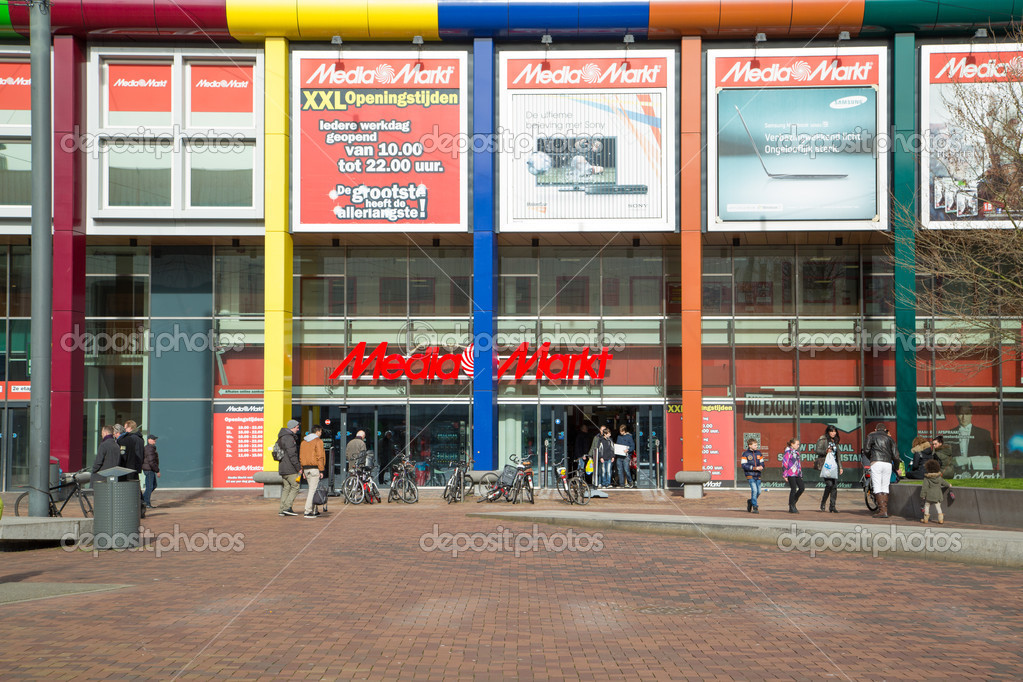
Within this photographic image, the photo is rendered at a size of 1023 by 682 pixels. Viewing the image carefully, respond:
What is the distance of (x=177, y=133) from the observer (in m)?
25.2

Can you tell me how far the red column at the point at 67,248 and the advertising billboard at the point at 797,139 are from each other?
643 inches

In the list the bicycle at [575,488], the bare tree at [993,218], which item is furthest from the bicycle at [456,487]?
the bare tree at [993,218]

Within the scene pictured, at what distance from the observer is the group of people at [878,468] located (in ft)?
56.0

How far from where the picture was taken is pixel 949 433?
85.6 feet

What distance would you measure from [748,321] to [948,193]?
6.04 m

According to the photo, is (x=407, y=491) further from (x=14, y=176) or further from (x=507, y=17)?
(x=14, y=176)

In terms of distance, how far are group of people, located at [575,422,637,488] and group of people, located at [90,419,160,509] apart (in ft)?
34.5

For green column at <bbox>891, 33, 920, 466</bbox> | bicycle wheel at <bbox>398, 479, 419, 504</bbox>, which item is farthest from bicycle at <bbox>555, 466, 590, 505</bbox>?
green column at <bbox>891, 33, 920, 466</bbox>

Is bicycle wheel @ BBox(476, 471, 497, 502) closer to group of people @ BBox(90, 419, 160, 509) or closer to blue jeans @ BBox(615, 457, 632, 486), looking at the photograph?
blue jeans @ BBox(615, 457, 632, 486)

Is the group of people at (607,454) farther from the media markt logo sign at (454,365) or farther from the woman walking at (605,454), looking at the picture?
the media markt logo sign at (454,365)

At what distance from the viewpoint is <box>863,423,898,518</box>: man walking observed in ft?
59.6

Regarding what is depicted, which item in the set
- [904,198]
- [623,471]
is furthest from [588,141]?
[623,471]

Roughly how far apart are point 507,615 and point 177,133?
19738mm

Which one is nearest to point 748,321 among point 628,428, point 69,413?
point 628,428
